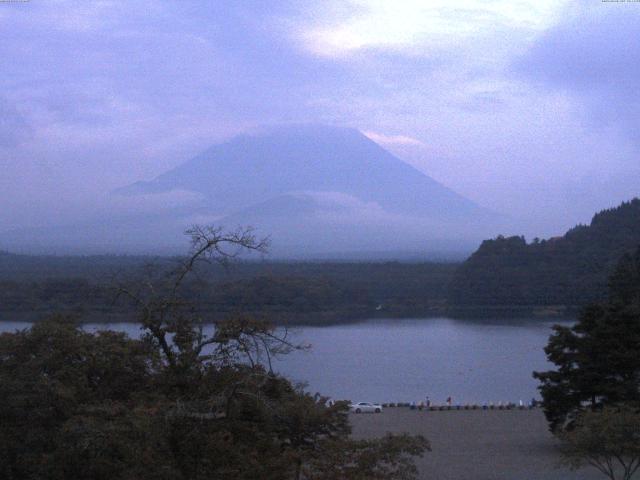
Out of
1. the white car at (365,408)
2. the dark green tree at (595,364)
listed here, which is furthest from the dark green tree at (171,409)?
the white car at (365,408)

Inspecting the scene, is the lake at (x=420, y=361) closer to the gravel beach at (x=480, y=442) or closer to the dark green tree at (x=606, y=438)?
the gravel beach at (x=480, y=442)

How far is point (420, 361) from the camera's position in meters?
25.4

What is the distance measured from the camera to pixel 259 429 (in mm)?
5012

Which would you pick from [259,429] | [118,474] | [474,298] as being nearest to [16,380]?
[118,474]

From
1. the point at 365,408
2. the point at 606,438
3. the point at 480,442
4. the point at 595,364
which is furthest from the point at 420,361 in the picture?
the point at 606,438

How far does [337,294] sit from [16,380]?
98.8ft

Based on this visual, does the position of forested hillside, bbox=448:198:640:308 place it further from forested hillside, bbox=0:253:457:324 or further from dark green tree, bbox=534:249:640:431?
dark green tree, bbox=534:249:640:431

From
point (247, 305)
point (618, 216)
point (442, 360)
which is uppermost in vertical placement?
point (618, 216)

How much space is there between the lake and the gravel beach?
2.38 meters

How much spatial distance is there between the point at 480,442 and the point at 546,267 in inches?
1161

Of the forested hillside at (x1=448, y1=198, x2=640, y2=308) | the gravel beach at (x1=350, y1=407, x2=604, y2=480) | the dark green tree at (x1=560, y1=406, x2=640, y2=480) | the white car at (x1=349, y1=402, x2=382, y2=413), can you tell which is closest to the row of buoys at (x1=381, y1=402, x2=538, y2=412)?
the gravel beach at (x1=350, y1=407, x2=604, y2=480)

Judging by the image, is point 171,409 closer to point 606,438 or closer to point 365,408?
point 606,438

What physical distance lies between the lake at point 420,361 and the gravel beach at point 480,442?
93.8 inches

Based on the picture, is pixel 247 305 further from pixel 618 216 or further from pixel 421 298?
pixel 618 216
